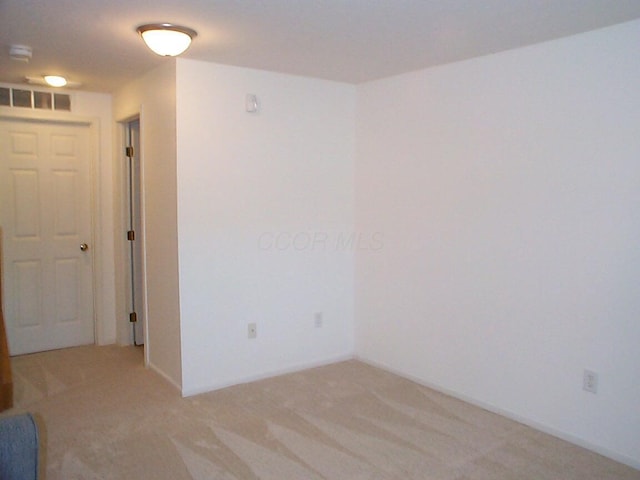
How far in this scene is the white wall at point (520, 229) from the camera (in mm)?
2775

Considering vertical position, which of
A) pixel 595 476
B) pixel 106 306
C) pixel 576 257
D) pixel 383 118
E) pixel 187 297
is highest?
pixel 383 118

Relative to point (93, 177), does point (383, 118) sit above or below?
above

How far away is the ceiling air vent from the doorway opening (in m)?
0.58

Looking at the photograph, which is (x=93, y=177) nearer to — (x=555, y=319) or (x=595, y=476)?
(x=555, y=319)

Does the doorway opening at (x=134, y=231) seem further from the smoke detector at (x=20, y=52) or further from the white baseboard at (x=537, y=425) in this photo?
the white baseboard at (x=537, y=425)

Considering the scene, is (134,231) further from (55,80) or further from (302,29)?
(302,29)

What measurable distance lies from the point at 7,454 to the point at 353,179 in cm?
335

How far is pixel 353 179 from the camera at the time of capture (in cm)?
446

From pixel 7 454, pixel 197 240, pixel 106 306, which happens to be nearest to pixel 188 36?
pixel 197 240

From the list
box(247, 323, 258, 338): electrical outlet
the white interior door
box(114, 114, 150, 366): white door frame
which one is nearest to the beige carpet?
box(247, 323, 258, 338): electrical outlet

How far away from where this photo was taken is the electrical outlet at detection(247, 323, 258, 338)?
395 cm

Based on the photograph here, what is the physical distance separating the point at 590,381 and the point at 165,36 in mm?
2999

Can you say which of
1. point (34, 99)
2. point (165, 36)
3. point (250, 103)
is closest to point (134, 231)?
point (34, 99)

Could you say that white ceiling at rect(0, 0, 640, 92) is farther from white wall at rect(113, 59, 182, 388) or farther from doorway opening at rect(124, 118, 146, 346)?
doorway opening at rect(124, 118, 146, 346)
